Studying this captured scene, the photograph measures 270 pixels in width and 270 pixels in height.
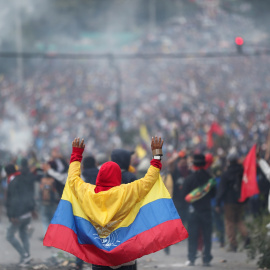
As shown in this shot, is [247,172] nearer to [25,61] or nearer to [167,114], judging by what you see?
[167,114]

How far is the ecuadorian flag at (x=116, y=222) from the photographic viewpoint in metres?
4.27

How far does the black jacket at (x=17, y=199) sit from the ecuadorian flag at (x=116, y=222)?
10.9 feet

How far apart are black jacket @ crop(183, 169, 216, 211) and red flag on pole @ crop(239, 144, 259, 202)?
2.25ft

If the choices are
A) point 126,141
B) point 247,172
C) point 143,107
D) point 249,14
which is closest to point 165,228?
point 247,172

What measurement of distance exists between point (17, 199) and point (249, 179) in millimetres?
2852

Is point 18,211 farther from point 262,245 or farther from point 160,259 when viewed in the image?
point 262,245

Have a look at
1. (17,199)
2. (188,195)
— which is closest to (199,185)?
(188,195)

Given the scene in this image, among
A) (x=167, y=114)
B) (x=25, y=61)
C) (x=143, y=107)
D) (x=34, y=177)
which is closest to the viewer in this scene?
(x=34, y=177)

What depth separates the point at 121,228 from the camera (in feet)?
14.2

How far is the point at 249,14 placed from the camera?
42.4m

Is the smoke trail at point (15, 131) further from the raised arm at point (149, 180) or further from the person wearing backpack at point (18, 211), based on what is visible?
the raised arm at point (149, 180)

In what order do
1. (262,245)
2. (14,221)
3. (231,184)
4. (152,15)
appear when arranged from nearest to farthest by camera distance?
(262,245) → (14,221) → (231,184) → (152,15)

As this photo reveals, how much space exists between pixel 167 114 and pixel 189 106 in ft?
5.27

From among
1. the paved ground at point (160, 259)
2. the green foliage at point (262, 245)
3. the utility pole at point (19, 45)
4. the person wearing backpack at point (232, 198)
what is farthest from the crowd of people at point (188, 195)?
the utility pole at point (19, 45)
